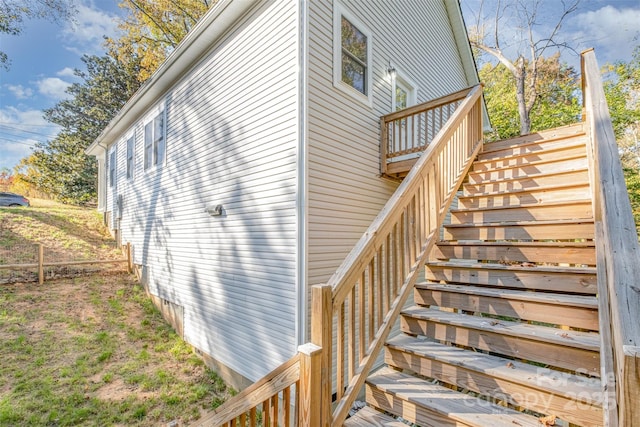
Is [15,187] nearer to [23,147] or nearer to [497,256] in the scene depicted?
[23,147]

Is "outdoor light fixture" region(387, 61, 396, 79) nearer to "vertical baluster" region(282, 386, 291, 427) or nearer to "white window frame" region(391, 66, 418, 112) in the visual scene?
"white window frame" region(391, 66, 418, 112)

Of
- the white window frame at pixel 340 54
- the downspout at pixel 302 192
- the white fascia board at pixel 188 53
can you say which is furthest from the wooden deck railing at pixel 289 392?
the white fascia board at pixel 188 53

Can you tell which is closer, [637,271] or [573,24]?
[637,271]

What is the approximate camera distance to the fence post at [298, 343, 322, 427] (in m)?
1.73

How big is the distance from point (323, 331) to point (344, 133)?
333cm

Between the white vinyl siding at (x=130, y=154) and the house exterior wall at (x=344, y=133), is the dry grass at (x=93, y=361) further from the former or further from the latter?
the white vinyl siding at (x=130, y=154)

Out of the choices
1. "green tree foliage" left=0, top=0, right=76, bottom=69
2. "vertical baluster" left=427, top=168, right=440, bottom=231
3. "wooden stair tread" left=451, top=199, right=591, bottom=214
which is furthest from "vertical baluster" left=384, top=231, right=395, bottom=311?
"green tree foliage" left=0, top=0, right=76, bottom=69

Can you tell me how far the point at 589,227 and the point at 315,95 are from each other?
131 inches

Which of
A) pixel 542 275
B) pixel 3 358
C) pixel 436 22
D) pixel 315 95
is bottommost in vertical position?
pixel 3 358

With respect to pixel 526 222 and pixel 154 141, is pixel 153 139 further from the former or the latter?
pixel 526 222

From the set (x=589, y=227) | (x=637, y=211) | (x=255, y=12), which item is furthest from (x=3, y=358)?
(x=637, y=211)

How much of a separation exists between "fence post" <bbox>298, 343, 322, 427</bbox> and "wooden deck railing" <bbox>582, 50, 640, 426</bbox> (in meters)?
1.29

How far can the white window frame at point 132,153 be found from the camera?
29.6ft

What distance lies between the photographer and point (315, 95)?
3.99 meters
